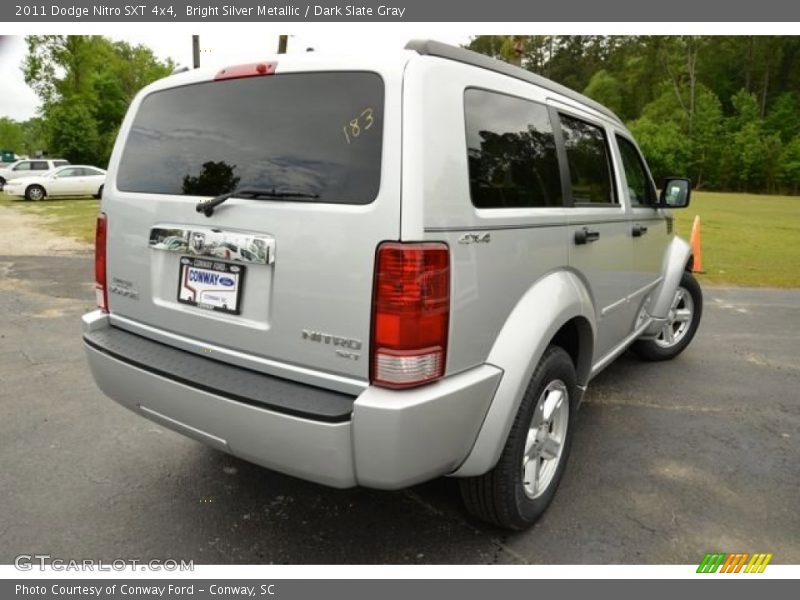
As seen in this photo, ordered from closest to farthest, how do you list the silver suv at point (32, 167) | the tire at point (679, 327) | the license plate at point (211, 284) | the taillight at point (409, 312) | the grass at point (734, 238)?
the taillight at point (409, 312) → the license plate at point (211, 284) → the tire at point (679, 327) → the grass at point (734, 238) → the silver suv at point (32, 167)

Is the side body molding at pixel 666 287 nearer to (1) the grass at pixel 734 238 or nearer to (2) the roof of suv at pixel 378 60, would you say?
(2) the roof of suv at pixel 378 60

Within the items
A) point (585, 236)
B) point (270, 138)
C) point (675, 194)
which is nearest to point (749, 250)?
point (675, 194)

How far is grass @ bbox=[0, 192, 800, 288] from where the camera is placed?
9781 millimetres

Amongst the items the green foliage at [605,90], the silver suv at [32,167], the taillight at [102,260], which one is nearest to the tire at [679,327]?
the taillight at [102,260]

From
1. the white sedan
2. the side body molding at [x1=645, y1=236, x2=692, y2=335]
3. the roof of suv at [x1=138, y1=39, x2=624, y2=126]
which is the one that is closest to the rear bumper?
the roof of suv at [x1=138, y1=39, x2=624, y2=126]

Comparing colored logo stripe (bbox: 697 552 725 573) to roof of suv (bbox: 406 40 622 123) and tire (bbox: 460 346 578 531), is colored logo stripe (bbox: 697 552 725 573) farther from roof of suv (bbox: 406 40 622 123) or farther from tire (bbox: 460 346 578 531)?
roof of suv (bbox: 406 40 622 123)

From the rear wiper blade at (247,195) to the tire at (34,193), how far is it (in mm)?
24971

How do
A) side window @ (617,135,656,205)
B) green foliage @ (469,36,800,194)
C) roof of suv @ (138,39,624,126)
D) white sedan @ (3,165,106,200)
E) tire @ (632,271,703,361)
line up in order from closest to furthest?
roof of suv @ (138,39,624,126), side window @ (617,135,656,205), tire @ (632,271,703,361), white sedan @ (3,165,106,200), green foliage @ (469,36,800,194)

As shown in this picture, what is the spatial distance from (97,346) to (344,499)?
1366 mm

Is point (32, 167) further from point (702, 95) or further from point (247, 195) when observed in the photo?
point (702, 95)

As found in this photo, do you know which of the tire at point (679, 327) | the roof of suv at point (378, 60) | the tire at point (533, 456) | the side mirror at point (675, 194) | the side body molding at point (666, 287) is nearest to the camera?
the roof of suv at point (378, 60)

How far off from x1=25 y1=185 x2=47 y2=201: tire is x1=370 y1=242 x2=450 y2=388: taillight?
84.3 feet

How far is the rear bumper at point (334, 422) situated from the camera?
76.8 inches

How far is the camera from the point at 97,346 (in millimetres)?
2674
